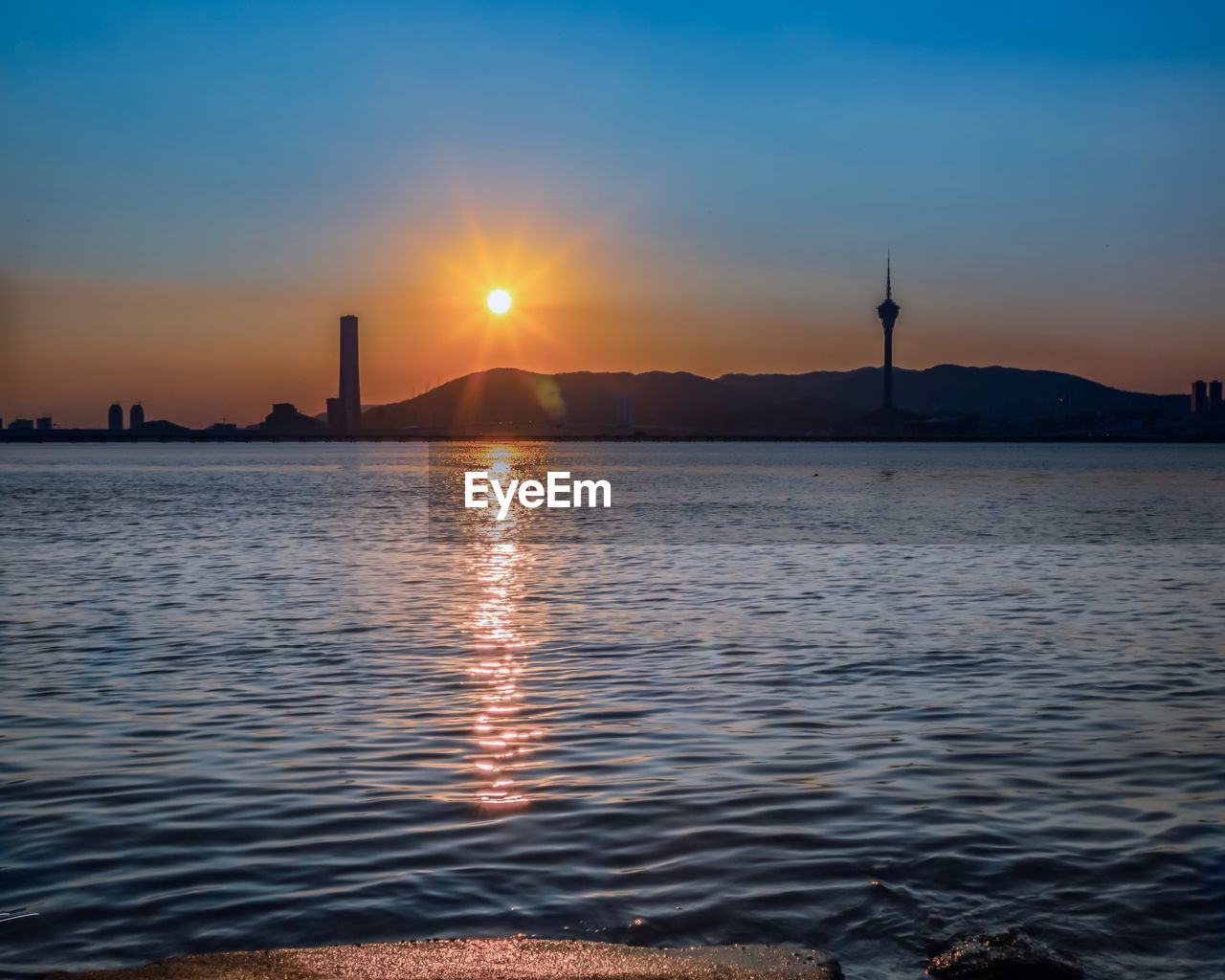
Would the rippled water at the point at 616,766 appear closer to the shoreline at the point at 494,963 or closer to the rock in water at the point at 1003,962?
the rock in water at the point at 1003,962

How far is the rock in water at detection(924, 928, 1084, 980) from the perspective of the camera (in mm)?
7996

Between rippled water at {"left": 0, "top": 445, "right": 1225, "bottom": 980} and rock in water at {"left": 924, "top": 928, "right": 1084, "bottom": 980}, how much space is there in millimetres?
260

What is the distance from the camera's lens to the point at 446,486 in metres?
134

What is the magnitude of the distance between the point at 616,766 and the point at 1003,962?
602cm

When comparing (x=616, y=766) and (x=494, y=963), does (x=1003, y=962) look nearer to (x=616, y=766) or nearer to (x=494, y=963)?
(x=494, y=963)

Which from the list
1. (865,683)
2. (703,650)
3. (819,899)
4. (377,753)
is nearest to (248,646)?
(703,650)

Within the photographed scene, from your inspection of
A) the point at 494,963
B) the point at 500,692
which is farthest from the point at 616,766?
the point at 494,963

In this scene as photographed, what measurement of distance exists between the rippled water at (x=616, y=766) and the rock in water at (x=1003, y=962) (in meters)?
0.26

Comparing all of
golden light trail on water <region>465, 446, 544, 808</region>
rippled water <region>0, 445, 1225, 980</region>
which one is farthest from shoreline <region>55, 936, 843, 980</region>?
golden light trail on water <region>465, 446, 544, 808</region>

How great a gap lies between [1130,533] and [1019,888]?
51.0 meters

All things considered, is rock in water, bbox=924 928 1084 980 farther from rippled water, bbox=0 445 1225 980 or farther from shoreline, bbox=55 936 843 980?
shoreline, bbox=55 936 843 980

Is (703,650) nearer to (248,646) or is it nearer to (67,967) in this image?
(248,646)

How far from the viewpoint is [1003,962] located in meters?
8.10

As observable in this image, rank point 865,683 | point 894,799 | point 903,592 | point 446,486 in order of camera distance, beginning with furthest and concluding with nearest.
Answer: point 446,486, point 903,592, point 865,683, point 894,799
